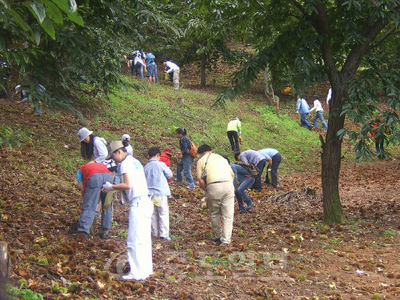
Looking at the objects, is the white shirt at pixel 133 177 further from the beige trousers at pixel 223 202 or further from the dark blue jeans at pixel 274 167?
the dark blue jeans at pixel 274 167

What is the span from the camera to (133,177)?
20.3ft

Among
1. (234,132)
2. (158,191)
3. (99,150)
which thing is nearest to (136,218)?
(158,191)

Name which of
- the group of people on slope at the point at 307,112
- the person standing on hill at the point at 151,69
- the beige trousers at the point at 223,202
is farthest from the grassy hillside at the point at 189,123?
the beige trousers at the point at 223,202

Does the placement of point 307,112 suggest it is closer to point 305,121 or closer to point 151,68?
point 305,121

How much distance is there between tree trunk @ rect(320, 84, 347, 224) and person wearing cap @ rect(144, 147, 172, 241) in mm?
3102

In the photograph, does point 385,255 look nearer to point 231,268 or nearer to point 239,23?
point 231,268

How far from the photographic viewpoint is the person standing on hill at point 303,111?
22.2 metres

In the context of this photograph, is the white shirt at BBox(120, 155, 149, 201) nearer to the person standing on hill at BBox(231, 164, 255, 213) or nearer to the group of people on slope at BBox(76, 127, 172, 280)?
the group of people on slope at BBox(76, 127, 172, 280)

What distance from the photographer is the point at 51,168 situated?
36.2 feet

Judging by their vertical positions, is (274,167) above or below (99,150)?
below

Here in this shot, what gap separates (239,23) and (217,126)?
32.6 ft

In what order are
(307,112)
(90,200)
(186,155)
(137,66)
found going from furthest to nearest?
(137,66), (307,112), (186,155), (90,200)

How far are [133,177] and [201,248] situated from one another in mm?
2251

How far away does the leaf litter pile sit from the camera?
570 cm
